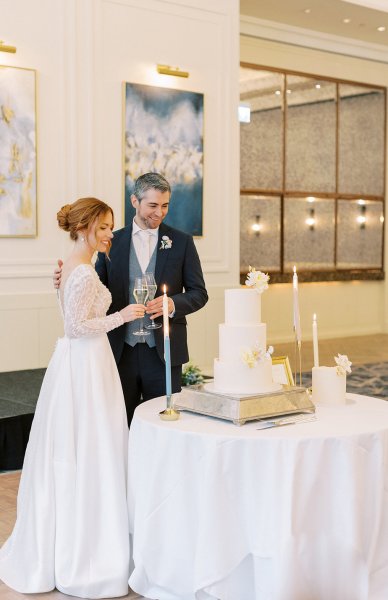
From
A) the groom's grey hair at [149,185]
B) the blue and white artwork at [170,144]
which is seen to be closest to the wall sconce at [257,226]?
the blue and white artwork at [170,144]

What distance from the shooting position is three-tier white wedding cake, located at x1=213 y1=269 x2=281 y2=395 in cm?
327

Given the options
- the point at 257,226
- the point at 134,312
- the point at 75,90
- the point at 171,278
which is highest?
the point at 75,90

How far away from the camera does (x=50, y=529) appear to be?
3.56m

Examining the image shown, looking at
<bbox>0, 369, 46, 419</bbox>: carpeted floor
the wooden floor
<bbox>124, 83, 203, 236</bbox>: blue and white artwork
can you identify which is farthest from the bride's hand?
<bbox>124, 83, 203, 236</bbox>: blue and white artwork

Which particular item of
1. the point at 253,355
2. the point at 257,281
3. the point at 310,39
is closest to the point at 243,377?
the point at 253,355

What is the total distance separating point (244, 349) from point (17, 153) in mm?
5003

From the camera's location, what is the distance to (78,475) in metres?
3.53

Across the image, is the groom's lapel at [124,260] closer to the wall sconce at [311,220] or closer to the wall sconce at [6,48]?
the wall sconce at [6,48]

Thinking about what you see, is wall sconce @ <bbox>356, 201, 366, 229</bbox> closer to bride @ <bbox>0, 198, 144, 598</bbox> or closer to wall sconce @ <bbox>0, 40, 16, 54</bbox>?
wall sconce @ <bbox>0, 40, 16, 54</bbox>

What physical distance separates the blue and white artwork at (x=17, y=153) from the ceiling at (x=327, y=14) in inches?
165

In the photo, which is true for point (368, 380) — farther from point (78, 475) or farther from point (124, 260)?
point (78, 475)

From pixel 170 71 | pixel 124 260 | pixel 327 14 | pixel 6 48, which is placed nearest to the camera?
pixel 124 260

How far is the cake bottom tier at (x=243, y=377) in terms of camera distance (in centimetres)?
327

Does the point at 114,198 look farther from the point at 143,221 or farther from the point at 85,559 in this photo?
the point at 85,559
